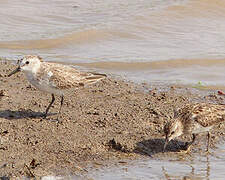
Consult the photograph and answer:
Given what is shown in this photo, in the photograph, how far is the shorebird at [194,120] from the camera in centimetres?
851

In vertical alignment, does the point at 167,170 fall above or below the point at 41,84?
below

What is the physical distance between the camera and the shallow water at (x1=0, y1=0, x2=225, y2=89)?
13445 millimetres

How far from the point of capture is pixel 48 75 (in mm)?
9008

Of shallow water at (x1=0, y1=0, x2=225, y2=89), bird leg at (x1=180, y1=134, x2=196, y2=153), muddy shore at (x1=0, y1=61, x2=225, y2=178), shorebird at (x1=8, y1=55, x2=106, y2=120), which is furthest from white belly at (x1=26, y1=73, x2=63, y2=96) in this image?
shallow water at (x1=0, y1=0, x2=225, y2=89)

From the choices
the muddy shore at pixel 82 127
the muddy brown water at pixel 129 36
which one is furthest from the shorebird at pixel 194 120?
the muddy brown water at pixel 129 36

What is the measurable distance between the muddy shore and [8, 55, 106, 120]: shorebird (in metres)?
0.27

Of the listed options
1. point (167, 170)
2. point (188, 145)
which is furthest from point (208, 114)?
point (167, 170)

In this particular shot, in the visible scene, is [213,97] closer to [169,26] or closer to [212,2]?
[169,26]

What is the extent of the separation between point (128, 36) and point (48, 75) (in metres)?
7.02

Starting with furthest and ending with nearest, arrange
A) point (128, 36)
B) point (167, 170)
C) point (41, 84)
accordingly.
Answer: point (128, 36) < point (41, 84) < point (167, 170)

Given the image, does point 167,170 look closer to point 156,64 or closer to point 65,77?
point 65,77

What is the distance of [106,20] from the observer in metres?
16.9

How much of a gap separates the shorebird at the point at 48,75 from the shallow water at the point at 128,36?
3.28 metres

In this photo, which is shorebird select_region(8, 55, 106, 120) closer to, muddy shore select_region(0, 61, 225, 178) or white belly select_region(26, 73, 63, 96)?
white belly select_region(26, 73, 63, 96)
